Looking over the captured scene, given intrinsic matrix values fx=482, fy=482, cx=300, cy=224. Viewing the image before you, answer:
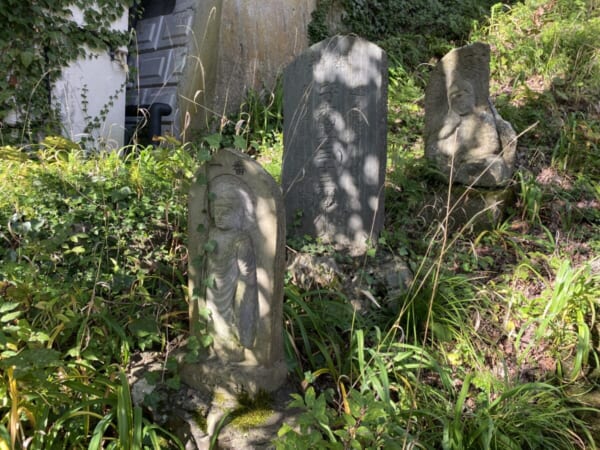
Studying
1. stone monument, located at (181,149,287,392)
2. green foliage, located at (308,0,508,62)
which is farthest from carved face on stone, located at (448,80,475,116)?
green foliage, located at (308,0,508,62)

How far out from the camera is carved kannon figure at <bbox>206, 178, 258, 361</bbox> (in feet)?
6.67

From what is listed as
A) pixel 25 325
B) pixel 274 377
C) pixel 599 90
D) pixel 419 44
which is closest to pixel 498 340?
pixel 274 377

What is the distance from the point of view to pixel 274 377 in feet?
6.95

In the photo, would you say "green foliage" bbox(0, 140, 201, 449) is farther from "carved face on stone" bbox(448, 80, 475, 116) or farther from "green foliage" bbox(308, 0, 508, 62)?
"green foliage" bbox(308, 0, 508, 62)

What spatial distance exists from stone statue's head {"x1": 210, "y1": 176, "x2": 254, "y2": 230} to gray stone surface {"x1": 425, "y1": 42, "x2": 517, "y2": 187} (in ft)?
7.81

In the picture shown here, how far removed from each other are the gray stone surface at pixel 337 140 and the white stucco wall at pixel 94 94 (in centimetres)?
239

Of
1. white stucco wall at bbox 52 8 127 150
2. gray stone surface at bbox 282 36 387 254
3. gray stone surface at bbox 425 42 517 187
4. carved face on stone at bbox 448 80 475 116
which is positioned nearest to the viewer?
gray stone surface at bbox 282 36 387 254

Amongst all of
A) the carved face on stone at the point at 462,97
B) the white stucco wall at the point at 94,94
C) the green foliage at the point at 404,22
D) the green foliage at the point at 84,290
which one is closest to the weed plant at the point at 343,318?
the green foliage at the point at 84,290

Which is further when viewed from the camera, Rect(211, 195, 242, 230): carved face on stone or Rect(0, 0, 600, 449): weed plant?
Rect(211, 195, 242, 230): carved face on stone

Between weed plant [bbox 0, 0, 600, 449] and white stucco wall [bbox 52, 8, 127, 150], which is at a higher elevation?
white stucco wall [bbox 52, 8, 127, 150]

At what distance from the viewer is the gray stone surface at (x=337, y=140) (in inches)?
133

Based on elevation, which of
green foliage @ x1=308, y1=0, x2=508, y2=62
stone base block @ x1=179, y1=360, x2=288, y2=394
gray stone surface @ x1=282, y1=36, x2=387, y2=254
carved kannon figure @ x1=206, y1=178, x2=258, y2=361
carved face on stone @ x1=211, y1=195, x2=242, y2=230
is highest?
green foliage @ x1=308, y1=0, x2=508, y2=62

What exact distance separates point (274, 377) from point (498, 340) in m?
1.43

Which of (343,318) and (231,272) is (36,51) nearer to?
(231,272)
